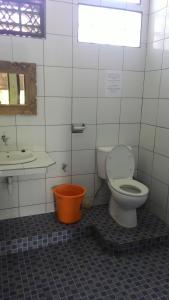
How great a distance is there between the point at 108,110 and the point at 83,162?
0.61 meters

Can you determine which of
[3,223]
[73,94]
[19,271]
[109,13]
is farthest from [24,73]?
[19,271]

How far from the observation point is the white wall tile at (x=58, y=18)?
2.24m

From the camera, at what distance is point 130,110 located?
277 cm

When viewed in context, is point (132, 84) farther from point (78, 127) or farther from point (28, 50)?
point (28, 50)

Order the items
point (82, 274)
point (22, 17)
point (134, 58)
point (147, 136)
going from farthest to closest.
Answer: point (147, 136) → point (134, 58) → point (22, 17) → point (82, 274)

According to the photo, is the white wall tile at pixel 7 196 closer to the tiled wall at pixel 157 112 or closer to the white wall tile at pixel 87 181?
the white wall tile at pixel 87 181

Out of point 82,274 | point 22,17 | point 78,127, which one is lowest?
point 82,274

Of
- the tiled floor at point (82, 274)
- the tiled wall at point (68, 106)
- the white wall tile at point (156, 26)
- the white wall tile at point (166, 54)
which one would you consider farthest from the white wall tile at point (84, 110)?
the tiled floor at point (82, 274)

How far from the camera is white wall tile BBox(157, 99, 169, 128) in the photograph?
7.98 ft

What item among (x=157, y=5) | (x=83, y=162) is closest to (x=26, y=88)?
(x=83, y=162)

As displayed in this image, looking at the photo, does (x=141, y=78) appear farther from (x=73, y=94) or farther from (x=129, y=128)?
(x=73, y=94)

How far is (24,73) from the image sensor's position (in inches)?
88.8

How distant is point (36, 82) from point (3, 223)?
1.37 metres

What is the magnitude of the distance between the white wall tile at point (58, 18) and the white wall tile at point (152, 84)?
3.06 feet
